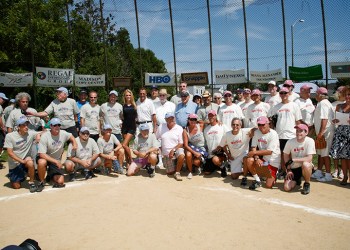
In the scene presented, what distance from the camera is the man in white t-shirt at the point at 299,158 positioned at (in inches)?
208

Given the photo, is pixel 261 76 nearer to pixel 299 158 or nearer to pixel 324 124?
pixel 324 124

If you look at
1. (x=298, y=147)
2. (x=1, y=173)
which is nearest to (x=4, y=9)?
(x=1, y=173)

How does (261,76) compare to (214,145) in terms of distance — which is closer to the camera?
(214,145)

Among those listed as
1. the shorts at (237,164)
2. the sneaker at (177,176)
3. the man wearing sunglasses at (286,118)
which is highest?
the man wearing sunglasses at (286,118)

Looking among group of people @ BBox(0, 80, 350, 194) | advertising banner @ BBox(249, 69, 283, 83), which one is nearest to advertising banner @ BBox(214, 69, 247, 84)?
advertising banner @ BBox(249, 69, 283, 83)

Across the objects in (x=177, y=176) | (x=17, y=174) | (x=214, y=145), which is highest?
(x=214, y=145)

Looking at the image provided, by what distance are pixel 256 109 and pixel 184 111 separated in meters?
1.66

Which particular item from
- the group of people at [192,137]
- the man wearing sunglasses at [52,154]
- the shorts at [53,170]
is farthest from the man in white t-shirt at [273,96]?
the shorts at [53,170]

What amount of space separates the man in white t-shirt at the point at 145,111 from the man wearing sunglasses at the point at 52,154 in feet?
6.41

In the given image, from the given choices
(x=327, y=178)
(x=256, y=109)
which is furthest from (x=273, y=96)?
(x=327, y=178)

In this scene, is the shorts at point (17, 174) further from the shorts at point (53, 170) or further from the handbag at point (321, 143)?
the handbag at point (321, 143)

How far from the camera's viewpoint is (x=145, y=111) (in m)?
7.29

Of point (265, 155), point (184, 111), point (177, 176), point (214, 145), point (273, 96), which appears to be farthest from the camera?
point (184, 111)

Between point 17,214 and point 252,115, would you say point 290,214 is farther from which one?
point 17,214
